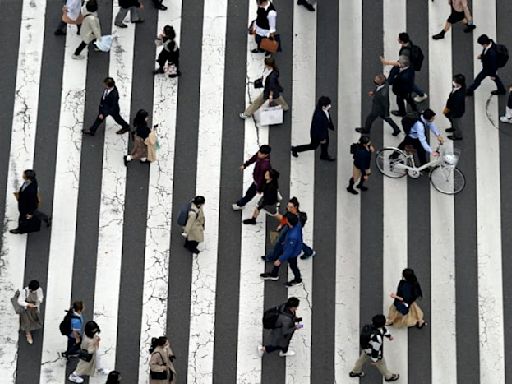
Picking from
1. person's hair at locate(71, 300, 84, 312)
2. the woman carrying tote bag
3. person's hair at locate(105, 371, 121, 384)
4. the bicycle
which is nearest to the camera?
person's hair at locate(105, 371, 121, 384)

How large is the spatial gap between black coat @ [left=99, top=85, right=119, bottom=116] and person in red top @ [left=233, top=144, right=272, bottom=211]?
8.59ft

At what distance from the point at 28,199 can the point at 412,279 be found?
22.1ft

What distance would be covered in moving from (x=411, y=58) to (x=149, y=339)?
721 cm

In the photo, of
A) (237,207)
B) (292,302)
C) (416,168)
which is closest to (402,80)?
(416,168)

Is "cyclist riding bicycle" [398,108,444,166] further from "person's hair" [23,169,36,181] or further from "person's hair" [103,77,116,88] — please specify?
"person's hair" [23,169,36,181]

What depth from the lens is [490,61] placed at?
859 inches

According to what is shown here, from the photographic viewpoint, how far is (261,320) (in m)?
20.0

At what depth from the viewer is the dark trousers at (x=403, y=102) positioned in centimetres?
2187

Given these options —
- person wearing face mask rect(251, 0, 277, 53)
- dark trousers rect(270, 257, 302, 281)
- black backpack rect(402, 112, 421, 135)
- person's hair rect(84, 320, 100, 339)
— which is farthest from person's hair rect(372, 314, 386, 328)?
person wearing face mask rect(251, 0, 277, 53)

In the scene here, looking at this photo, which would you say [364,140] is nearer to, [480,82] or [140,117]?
[480,82]

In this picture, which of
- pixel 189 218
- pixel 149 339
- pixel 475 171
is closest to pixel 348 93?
pixel 475 171

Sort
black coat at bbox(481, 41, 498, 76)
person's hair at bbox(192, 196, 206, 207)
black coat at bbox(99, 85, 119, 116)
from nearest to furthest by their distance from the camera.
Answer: person's hair at bbox(192, 196, 206, 207) → black coat at bbox(99, 85, 119, 116) → black coat at bbox(481, 41, 498, 76)

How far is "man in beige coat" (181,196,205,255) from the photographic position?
1966 centimetres

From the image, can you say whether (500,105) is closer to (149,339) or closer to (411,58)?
(411,58)
